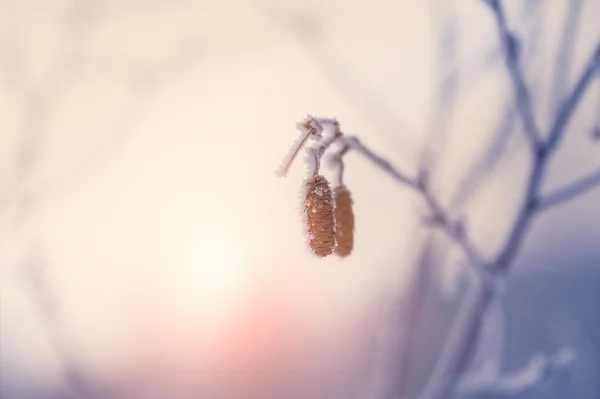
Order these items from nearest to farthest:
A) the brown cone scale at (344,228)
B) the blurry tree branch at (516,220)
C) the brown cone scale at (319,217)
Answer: the brown cone scale at (319,217)
the brown cone scale at (344,228)
the blurry tree branch at (516,220)

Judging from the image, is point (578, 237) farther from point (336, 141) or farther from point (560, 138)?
point (336, 141)

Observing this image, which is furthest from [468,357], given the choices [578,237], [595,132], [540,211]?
[578,237]

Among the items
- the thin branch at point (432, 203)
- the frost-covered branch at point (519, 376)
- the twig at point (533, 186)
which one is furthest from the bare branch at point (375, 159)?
the frost-covered branch at point (519, 376)

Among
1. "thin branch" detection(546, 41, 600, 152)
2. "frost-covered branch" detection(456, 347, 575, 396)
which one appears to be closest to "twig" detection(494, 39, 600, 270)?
"thin branch" detection(546, 41, 600, 152)

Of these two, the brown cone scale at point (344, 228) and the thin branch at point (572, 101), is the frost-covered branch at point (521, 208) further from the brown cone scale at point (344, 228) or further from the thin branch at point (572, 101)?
the brown cone scale at point (344, 228)

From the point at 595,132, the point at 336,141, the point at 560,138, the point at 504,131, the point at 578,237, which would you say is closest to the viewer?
the point at 336,141

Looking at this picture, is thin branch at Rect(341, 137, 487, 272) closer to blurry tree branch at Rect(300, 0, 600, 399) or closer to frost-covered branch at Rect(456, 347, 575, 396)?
blurry tree branch at Rect(300, 0, 600, 399)
